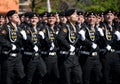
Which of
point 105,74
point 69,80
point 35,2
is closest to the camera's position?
point 69,80

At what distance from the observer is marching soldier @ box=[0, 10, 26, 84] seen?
1005 centimetres

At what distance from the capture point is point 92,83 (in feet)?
34.7

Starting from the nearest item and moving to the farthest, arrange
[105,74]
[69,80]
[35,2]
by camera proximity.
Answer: [69,80], [105,74], [35,2]

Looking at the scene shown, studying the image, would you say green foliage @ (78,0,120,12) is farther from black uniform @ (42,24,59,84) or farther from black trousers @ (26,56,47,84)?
black trousers @ (26,56,47,84)

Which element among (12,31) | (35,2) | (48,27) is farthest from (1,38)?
(35,2)

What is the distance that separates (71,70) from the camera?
9.94 meters

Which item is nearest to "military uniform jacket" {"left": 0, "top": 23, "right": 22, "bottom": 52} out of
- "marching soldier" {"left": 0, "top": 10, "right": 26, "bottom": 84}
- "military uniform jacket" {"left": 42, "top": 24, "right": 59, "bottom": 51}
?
"marching soldier" {"left": 0, "top": 10, "right": 26, "bottom": 84}

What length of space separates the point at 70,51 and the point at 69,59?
0.19 m

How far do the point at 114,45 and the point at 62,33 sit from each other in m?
1.50

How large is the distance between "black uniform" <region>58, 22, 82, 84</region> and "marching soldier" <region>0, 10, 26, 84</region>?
1.04 meters

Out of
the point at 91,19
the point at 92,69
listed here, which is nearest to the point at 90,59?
the point at 92,69

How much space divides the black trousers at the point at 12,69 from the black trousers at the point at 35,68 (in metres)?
0.39

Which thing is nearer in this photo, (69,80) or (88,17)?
(69,80)

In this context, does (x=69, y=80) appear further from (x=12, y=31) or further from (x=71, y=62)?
(x=12, y=31)
